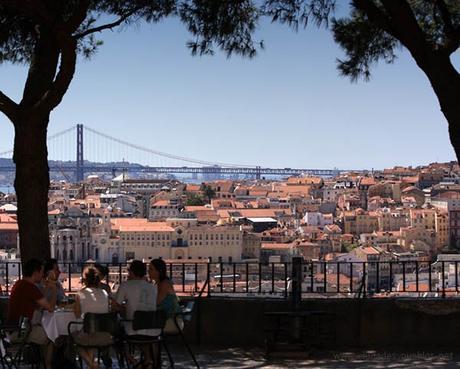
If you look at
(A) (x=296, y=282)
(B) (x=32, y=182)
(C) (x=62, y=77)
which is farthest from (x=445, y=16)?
(B) (x=32, y=182)

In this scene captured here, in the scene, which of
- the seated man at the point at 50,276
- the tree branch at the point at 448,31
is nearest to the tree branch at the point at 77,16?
the seated man at the point at 50,276

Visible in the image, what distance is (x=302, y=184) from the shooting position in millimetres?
121500

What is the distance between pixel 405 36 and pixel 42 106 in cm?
220

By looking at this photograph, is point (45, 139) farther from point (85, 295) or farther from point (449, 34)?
point (449, 34)

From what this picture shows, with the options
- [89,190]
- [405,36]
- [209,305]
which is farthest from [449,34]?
[89,190]

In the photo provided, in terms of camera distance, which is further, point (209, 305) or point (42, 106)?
point (209, 305)

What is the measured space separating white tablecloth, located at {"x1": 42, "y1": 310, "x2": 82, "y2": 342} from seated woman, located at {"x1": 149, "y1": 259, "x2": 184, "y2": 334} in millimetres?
496

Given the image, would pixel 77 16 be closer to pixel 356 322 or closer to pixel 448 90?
pixel 448 90

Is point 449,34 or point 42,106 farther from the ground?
point 449,34

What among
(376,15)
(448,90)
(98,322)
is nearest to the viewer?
(98,322)

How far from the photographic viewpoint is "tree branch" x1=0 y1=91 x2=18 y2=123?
579 cm

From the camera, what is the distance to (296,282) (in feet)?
19.0

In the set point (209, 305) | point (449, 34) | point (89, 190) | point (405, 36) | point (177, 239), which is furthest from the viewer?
point (89, 190)

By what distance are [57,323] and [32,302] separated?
230 mm
